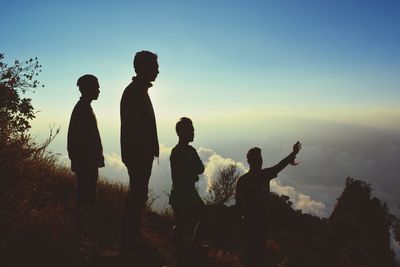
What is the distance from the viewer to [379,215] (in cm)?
2208

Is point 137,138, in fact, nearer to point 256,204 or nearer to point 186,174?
point 186,174

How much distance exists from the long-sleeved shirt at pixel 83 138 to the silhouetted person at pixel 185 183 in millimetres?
1350

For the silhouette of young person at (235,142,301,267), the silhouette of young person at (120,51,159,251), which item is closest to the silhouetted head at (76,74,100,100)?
the silhouette of young person at (120,51,159,251)

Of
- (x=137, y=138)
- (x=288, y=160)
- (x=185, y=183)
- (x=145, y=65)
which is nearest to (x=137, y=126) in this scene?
(x=137, y=138)

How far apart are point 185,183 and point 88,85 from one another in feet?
7.38

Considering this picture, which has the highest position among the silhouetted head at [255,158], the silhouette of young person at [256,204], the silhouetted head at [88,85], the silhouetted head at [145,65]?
the silhouetted head at [145,65]

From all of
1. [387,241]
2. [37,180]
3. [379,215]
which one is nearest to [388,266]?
[387,241]

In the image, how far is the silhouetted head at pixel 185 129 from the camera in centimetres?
476

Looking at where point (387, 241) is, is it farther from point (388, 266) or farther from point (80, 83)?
point (80, 83)

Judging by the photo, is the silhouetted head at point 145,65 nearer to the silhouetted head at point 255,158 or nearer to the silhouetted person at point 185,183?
the silhouetted person at point 185,183

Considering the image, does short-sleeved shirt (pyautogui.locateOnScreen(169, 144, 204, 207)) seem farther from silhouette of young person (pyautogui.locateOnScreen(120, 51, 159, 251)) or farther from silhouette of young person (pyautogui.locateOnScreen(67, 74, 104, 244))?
silhouette of young person (pyautogui.locateOnScreen(67, 74, 104, 244))

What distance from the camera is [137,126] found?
15.3 ft

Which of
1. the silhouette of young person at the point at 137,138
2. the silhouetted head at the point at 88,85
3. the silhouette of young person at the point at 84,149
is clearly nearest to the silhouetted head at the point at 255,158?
the silhouette of young person at the point at 137,138

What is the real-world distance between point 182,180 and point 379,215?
21688mm
